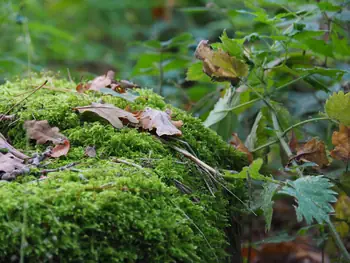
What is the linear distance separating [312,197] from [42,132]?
999 millimetres

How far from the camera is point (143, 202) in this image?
1.31 meters

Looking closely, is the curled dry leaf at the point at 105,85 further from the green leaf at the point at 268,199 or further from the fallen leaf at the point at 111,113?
the green leaf at the point at 268,199

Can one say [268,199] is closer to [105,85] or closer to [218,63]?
[218,63]

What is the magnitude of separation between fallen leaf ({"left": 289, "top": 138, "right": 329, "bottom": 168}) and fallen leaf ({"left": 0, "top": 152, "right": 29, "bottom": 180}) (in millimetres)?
1064

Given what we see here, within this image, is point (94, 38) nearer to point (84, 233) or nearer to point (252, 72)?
point (252, 72)

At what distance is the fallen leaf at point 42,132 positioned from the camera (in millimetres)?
1690

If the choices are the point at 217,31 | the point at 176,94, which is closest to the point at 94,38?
the point at 217,31

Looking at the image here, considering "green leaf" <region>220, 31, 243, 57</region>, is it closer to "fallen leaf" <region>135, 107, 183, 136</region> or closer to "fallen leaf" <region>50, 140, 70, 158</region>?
"fallen leaf" <region>135, 107, 183, 136</region>

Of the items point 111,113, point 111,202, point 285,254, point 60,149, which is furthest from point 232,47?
point 285,254

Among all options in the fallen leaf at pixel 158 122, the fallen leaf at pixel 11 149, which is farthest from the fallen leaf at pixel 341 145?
the fallen leaf at pixel 11 149

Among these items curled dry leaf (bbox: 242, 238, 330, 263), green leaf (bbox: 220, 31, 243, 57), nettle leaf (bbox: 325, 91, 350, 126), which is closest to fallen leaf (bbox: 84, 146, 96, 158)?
green leaf (bbox: 220, 31, 243, 57)

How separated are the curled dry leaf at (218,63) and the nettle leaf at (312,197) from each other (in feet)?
1.97

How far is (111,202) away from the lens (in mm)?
1257

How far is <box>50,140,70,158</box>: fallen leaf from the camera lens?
5.21 ft
